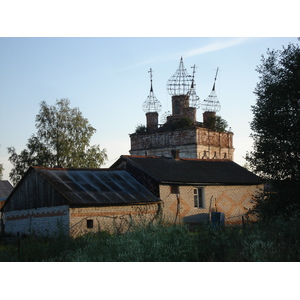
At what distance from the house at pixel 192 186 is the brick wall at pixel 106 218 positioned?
193 cm

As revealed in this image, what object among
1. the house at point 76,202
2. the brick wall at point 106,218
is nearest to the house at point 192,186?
the house at point 76,202

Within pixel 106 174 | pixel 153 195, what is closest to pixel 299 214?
pixel 153 195

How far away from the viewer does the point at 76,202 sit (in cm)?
2500

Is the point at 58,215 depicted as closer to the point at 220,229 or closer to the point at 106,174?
the point at 106,174

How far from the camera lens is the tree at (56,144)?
47281 millimetres

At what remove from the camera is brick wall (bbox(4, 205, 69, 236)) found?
25.3 meters

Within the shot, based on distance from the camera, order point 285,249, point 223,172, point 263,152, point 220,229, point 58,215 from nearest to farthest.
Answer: point 285,249, point 220,229, point 263,152, point 58,215, point 223,172

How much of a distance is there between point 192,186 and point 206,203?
5.11 feet

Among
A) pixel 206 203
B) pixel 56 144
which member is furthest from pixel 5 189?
pixel 206 203

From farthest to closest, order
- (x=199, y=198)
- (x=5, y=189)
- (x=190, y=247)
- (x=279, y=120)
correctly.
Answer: (x=5, y=189) → (x=199, y=198) → (x=279, y=120) → (x=190, y=247)

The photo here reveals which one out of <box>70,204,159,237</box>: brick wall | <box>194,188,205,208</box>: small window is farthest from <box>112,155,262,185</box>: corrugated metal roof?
<box>70,204,159,237</box>: brick wall

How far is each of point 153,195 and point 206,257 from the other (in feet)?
46.5

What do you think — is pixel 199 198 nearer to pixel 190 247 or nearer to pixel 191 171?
pixel 191 171

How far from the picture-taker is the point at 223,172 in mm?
35781
